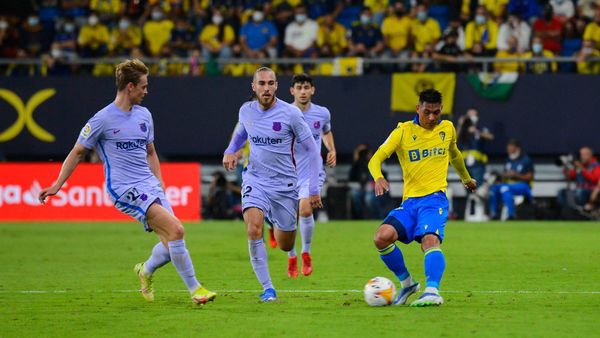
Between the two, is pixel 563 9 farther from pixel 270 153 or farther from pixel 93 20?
pixel 270 153

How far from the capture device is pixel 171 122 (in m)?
28.5

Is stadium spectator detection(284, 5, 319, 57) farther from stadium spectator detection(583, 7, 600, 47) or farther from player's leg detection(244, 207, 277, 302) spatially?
player's leg detection(244, 207, 277, 302)

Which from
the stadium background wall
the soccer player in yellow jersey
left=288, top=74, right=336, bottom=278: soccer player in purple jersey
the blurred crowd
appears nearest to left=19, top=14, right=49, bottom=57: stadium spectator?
the blurred crowd

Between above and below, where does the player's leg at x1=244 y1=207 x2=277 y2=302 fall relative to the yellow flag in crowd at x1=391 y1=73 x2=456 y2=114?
below

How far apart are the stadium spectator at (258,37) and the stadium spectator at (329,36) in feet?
3.57

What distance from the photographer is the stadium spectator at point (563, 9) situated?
87.2ft

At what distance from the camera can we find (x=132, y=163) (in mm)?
10867

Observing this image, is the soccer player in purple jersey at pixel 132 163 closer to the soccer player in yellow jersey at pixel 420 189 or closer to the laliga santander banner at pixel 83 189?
the soccer player in yellow jersey at pixel 420 189

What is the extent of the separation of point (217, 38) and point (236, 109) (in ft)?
6.58

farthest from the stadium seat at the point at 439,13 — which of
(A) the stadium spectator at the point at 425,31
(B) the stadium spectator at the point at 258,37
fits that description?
(B) the stadium spectator at the point at 258,37

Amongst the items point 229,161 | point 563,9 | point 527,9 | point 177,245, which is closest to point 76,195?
point 527,9

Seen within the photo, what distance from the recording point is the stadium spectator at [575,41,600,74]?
2596 centimetres

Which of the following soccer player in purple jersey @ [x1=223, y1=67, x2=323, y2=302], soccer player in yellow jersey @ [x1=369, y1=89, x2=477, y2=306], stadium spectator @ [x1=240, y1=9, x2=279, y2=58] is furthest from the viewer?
stadium spectator @ [x1=240, y1=9, x2=279, y2=58]

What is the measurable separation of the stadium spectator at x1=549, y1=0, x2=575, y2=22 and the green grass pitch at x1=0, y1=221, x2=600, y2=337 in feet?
20.4
